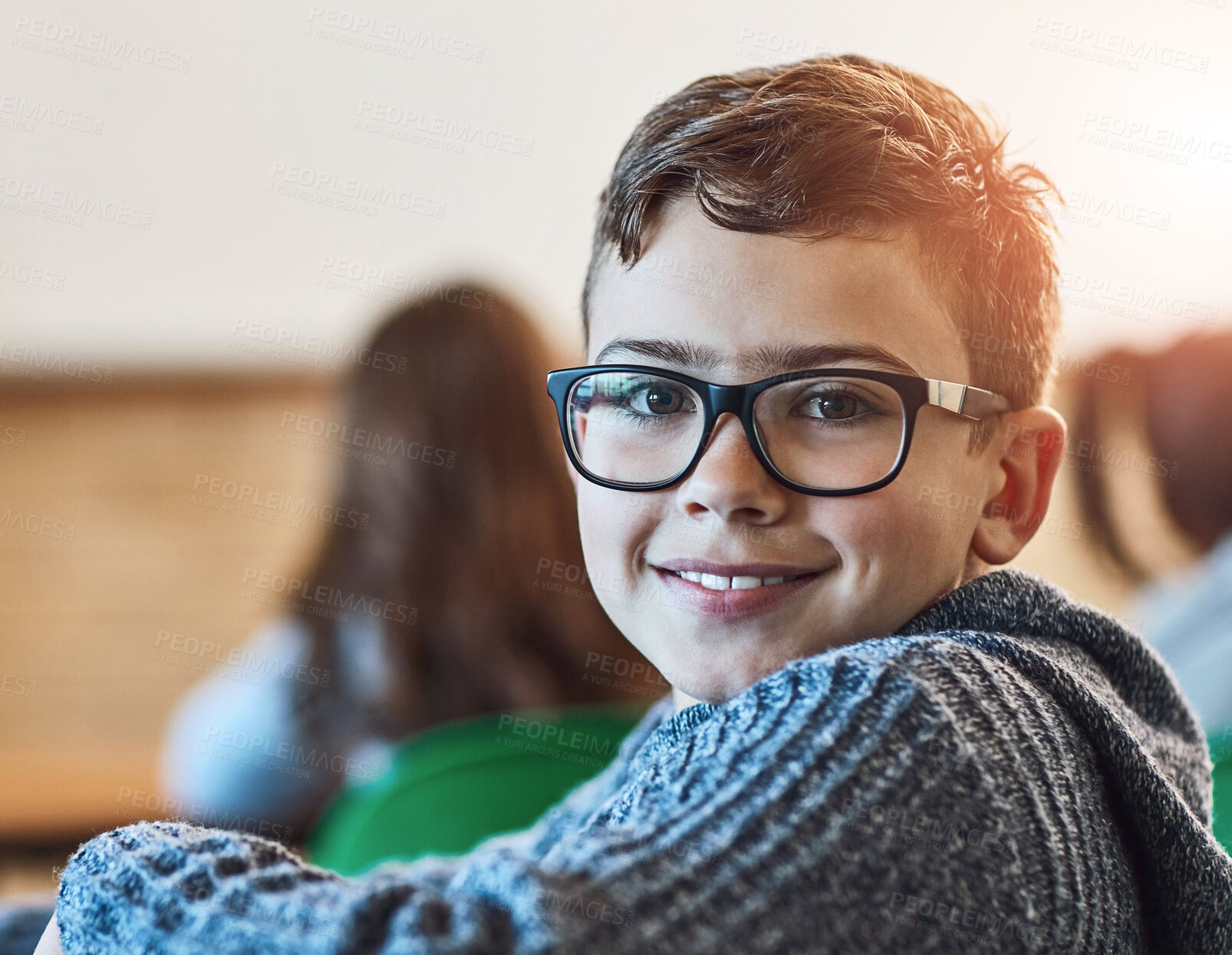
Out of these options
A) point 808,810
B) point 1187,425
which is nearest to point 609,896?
point 808,810

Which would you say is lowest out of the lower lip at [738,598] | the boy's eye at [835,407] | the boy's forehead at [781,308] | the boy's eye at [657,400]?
the lower lip at [738,598]

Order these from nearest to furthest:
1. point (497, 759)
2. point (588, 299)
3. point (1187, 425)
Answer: point (588, 299)
point (497, 759)
point (1187, 425)

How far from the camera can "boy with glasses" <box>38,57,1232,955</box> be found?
1.73 ft

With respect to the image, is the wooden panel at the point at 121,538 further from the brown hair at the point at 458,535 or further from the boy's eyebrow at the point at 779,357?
the boy's eyebrow at the point at 779,357

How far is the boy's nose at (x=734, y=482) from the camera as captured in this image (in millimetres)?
716

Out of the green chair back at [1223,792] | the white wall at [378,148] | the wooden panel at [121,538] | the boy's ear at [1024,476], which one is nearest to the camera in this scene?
the boy's ear at [1024,476]

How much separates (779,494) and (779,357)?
95mm

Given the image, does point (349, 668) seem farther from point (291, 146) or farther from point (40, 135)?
point (40, 135)

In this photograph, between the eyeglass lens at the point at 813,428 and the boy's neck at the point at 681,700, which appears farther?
the boy's neck at the point at 681,700

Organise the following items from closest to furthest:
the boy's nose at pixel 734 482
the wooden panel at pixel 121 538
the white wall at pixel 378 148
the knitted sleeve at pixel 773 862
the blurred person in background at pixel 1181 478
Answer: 1. the knitted sleeve at pixel 773 862
2. the boy's nose at pixel 734 482
3. the blurred person in background at pixel 1181 478
4. the white wall at pixel 378 148
5. the wooden panel at pixel 121 538

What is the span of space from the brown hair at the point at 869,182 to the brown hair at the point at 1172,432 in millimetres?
1080

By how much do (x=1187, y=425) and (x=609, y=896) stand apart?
168 centimetres

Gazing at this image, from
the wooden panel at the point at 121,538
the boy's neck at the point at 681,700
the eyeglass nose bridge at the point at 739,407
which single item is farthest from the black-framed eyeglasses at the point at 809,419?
the wooden panel at the point at 121,538

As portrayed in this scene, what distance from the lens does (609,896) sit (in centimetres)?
49
